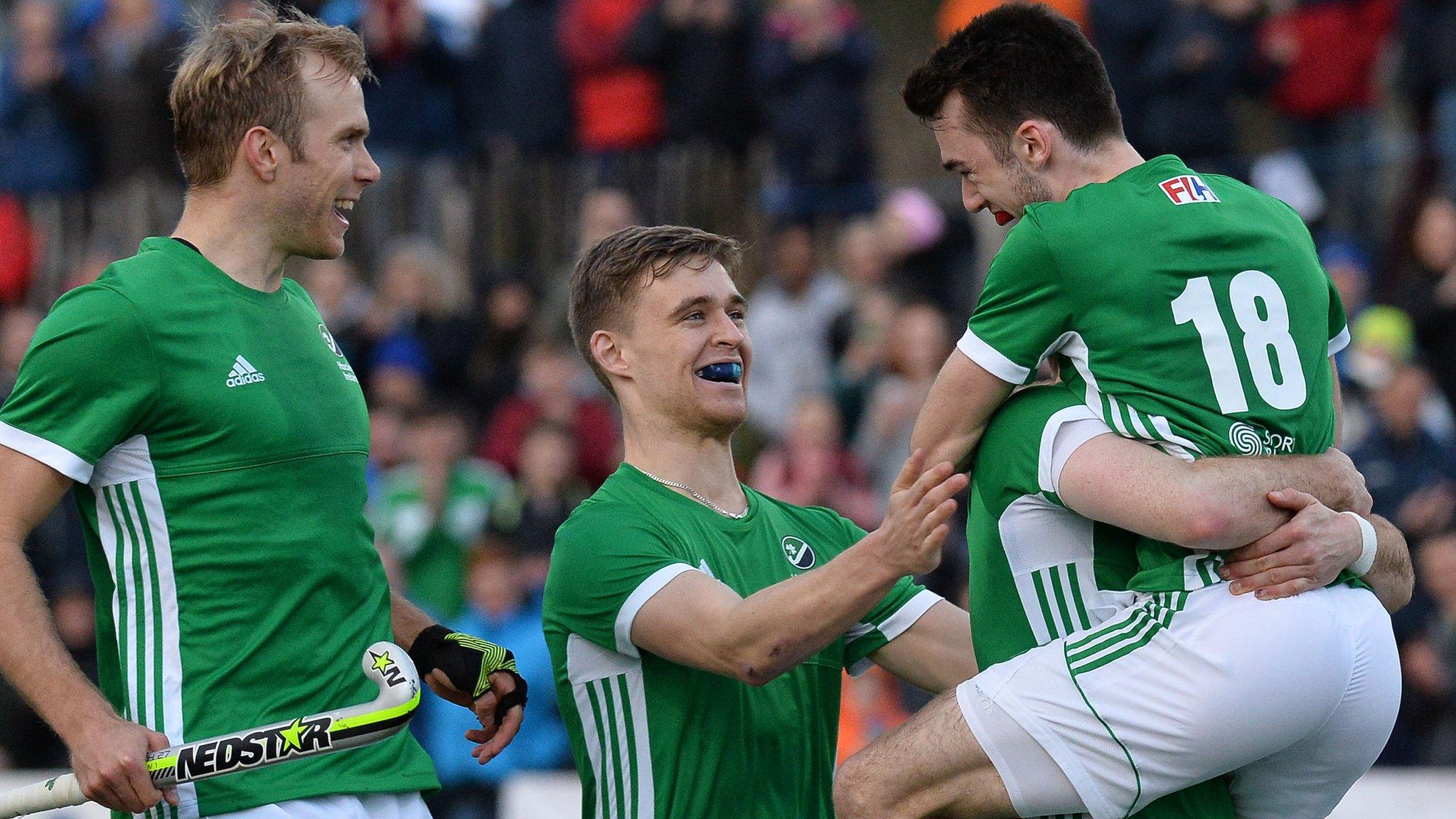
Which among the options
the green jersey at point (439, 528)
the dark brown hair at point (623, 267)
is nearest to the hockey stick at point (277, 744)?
the dark brown hair at point (623, 267)

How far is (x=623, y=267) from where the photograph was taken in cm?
510

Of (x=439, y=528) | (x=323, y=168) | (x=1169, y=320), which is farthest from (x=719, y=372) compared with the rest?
(x=439, y=528)

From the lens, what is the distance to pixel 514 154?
13039 mm

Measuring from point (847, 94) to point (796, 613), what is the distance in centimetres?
802

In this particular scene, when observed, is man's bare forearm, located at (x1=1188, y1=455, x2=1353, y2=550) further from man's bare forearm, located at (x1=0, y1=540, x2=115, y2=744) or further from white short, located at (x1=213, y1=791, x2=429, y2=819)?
man's bare forearm, located at (x1=0, y1=540, x2=115, y2=744)

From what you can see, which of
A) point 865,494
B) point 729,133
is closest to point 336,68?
point 865,494

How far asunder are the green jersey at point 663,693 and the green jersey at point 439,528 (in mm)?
5362

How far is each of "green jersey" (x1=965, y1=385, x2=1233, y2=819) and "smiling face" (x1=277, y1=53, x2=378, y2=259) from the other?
5.78ft

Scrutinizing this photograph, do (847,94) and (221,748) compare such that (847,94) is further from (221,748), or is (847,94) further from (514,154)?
(221,748)

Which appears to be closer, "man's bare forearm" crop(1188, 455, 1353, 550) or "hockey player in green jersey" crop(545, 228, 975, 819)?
"man's bare forearm" crop(1188, 455, 1353, 550)

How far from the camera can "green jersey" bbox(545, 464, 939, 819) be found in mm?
4641

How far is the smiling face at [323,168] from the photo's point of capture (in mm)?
4730

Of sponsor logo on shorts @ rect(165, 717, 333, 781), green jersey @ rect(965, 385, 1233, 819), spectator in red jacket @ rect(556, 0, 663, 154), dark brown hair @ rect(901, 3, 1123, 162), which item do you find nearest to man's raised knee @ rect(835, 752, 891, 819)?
green jersey @ rect(965, 385, 1233, 819)

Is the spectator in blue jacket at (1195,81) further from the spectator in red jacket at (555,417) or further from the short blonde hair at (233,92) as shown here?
the short blonde hair at (233,92)
